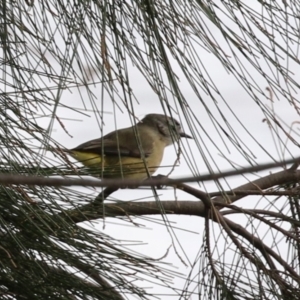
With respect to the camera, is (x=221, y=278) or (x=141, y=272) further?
(x=221, y=278)

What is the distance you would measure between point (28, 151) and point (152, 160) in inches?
72.6

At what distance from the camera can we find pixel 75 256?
1.36m

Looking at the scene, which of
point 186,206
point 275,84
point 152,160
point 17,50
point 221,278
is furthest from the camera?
point 152,160

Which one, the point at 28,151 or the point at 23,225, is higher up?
the point at 28,151

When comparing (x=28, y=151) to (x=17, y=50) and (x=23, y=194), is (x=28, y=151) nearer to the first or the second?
(x=23, y=194)

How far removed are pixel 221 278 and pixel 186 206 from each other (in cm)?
28

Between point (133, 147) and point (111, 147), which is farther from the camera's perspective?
point (133, 147)

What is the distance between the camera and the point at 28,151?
4.29 ft

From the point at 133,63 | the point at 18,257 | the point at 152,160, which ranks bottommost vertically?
the point at 18,257

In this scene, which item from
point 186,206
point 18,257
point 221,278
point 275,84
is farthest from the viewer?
point 186,206

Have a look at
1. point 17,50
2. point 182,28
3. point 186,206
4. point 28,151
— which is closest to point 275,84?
point 182,28

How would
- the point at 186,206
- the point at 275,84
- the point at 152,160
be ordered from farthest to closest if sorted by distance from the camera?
the point at 152,160 < the point at 186,206 < the point at 275,84

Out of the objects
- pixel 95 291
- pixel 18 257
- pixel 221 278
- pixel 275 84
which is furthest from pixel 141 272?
pixel 275 84

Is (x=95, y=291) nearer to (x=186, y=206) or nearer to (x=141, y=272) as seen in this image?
(x=141, y=272)
